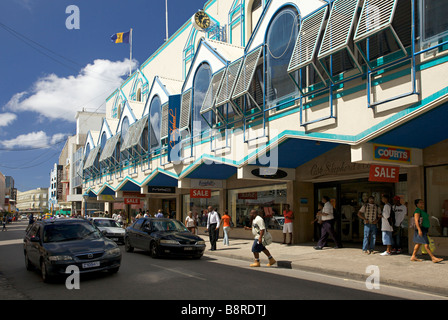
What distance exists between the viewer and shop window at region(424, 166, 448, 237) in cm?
1223

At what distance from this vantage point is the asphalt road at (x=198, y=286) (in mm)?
7695

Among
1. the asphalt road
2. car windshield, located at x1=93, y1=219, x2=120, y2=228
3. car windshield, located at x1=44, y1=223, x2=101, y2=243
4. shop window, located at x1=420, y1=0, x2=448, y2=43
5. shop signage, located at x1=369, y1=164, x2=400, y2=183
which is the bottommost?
the asphalt road

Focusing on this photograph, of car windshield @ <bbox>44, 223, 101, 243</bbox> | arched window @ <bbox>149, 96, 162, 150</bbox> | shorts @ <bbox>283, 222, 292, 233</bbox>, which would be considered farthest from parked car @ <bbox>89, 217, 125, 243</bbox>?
car windshield @ <bbox>44, 223, 101, 243</bbox>

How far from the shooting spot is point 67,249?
9336mm

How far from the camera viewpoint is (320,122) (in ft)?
43.4

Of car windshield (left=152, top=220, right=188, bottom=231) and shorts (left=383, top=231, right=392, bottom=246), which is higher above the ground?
car windshield (left=152, top=220, right=188, bottom=231)

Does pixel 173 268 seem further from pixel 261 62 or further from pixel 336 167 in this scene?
pixel 261 62

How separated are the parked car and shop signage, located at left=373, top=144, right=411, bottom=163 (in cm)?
1269

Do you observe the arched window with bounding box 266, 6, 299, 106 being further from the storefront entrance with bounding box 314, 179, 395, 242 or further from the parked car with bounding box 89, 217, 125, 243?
the parked car with bounding box 89, 217, 125, 243

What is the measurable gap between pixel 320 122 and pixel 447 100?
176 inches

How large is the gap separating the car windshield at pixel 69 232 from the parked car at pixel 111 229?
829cm

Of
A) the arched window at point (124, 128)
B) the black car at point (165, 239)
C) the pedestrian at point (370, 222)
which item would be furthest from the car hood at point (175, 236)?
the arched window at point (124, 128)

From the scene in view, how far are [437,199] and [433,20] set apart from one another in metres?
5.44

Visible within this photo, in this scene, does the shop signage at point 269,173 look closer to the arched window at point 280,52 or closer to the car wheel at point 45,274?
the arched window at point 280,52
